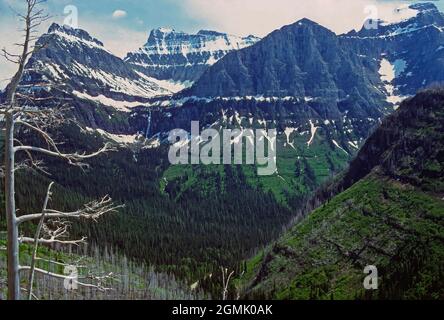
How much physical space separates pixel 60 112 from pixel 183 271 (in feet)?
603

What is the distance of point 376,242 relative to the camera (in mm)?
154875

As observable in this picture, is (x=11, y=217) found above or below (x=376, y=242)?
above

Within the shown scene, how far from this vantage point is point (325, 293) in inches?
5448

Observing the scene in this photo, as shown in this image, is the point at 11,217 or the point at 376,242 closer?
the point at 11,217

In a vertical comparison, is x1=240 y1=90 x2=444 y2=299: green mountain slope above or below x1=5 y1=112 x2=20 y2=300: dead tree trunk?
below

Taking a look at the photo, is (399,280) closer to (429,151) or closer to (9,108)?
(429,151)

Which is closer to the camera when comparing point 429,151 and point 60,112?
point 60,112

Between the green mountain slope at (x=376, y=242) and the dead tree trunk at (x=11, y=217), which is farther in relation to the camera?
the green mountain slope at (x=376, y=242)

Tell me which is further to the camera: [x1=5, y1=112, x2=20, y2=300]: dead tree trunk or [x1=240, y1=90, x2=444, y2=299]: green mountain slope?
[x1=240, y1=90, x2=444, y2=299]: green mountain slope

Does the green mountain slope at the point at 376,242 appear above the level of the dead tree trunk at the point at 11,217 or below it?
below

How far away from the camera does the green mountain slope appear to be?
13425cm

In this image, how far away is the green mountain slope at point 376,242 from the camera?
134250mm
